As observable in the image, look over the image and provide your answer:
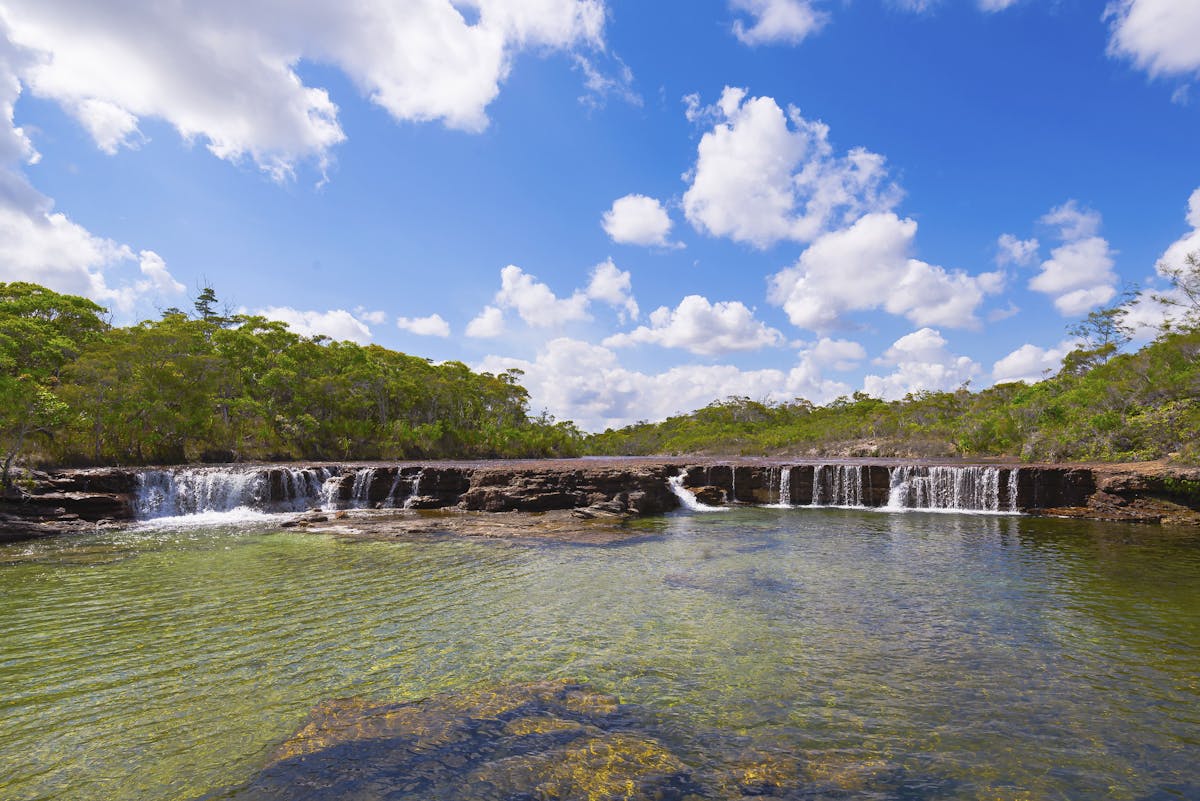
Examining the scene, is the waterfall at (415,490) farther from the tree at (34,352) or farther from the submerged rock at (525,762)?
the submerged rock at (525,762)

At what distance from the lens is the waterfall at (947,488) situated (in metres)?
23.5

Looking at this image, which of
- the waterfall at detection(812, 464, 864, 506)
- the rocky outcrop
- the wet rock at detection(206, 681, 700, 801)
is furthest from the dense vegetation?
the wet rock at detection(206, 681, 700, 801)

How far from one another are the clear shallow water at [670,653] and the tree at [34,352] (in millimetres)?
10553

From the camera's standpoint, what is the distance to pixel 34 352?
3053 centimetres

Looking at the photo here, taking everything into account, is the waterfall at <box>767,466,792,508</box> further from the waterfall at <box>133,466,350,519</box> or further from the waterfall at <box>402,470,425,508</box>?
the waterfall at <box>133,466,350,519</box>

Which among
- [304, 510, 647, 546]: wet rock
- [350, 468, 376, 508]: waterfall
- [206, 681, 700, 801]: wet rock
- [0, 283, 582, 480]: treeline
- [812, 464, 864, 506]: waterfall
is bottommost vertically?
[206, 681, 700, 801]: wet rock

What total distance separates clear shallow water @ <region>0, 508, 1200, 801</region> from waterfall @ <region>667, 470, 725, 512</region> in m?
10.6

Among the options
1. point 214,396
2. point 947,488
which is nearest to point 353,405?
point 214,396

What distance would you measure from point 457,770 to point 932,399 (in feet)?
213

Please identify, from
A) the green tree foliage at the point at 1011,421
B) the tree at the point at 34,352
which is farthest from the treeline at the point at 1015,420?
the tree at the point at 34,352

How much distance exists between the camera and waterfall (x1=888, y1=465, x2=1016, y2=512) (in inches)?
923

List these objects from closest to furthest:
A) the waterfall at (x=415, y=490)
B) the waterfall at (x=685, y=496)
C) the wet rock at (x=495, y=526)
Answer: the wet rock at (x=495, y=526)
the waterfall at (x=685, y=496)
the waterfall at (x=415, y=490)

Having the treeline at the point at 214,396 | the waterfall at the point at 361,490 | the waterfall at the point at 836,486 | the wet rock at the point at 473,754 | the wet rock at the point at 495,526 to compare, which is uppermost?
the treeline at the point at 214,396

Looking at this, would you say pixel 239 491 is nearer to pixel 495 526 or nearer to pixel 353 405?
pixel 495 526
